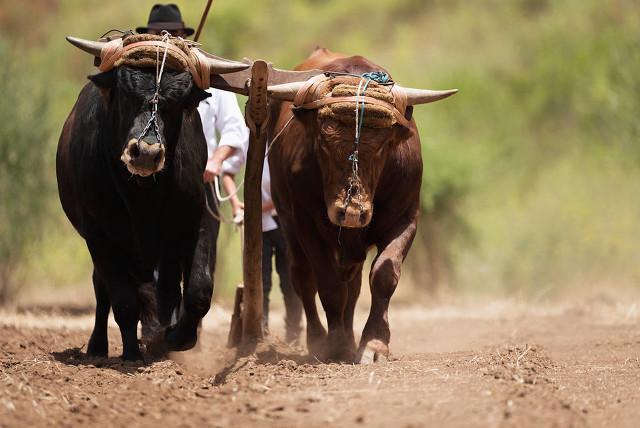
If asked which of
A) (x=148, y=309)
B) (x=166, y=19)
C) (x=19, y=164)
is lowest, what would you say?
(x=148, y=309)

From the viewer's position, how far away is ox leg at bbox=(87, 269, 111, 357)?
7363 mm

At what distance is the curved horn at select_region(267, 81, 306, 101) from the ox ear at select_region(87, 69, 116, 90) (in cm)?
114

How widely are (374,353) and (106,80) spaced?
226cm

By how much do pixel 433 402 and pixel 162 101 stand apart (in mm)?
2318

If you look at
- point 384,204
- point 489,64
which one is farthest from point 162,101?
point 489,64

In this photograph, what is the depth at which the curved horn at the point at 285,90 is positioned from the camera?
6.88 m

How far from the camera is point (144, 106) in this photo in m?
5.90

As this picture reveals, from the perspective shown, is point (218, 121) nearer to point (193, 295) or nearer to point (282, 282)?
point (282, 282)

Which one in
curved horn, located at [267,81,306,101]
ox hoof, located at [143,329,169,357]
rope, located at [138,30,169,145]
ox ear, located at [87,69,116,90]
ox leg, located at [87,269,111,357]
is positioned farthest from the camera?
ox leg, located at [87,269,111,357]

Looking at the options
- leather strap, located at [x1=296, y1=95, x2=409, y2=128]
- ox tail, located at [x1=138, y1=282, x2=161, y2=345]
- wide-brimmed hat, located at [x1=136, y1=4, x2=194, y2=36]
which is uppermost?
wide-brimmed hat, located at [x1=136, y1=4, x2=194, y2=36]

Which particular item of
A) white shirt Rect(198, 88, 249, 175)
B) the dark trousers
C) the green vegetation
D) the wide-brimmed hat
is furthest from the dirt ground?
the green vegetation

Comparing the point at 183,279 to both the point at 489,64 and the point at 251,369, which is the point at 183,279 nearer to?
the point at 251,369

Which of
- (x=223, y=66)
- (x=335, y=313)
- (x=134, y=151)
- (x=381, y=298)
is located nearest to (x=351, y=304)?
(x=335, y=313)

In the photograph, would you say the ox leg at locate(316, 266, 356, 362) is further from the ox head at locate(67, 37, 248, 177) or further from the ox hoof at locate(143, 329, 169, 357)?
the ox head at locate(67, 37, 248, 177)
